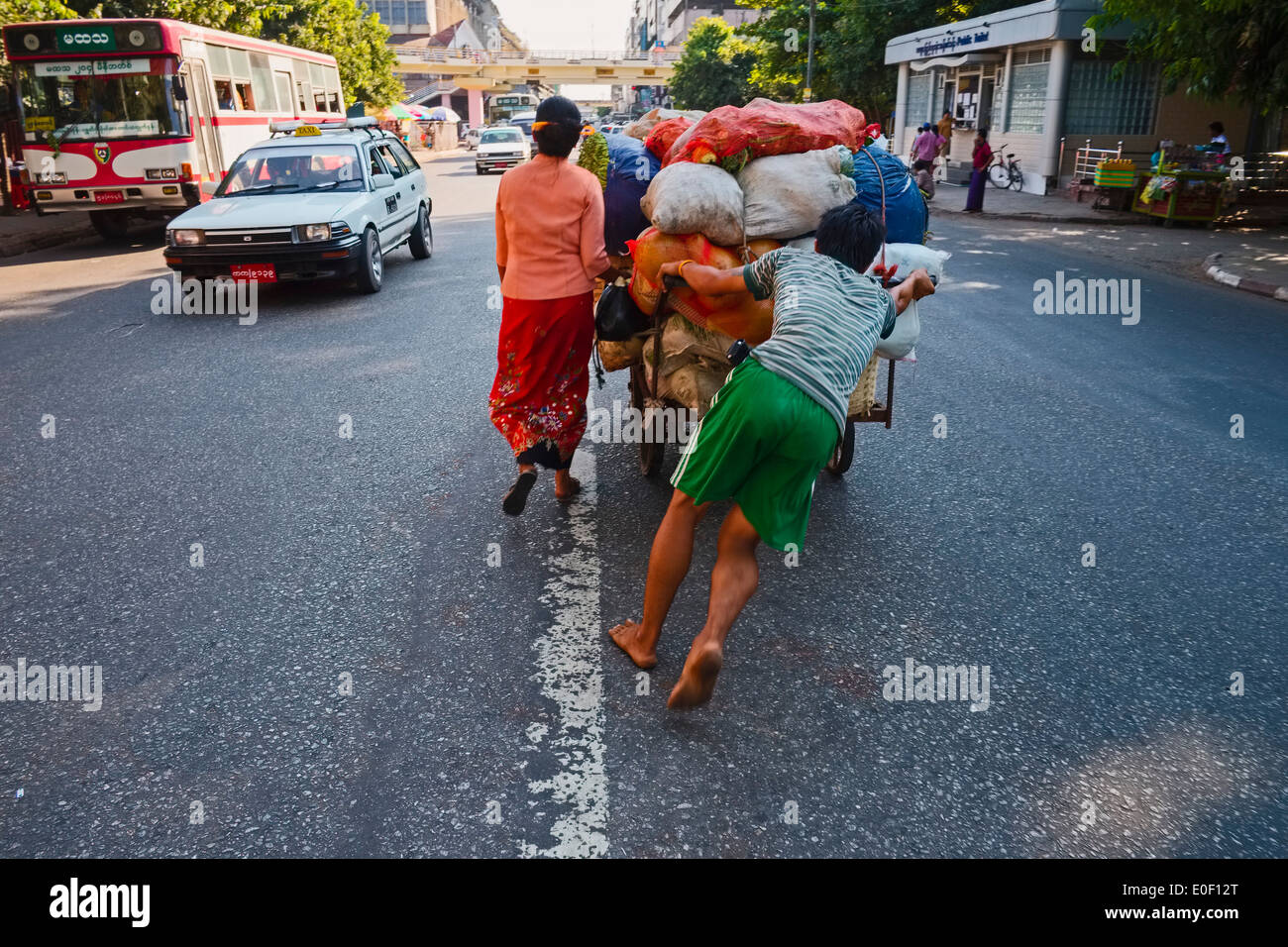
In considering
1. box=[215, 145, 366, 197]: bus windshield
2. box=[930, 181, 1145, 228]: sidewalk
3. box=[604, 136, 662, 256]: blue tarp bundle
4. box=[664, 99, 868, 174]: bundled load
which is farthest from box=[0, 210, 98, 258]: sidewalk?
box=[930, 181, 1145, 228]: sidewalk

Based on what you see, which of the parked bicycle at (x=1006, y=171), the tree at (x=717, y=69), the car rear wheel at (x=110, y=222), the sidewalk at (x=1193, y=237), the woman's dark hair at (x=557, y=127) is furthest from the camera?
the tree at (x=717, y=69)

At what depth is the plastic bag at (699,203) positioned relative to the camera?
4102mm

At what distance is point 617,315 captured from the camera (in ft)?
14.9

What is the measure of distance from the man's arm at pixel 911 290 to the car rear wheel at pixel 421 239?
1052 cm

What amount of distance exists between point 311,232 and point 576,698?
320 inches

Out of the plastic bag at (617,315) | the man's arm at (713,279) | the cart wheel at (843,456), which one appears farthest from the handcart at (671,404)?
the man's arm at (713,279)

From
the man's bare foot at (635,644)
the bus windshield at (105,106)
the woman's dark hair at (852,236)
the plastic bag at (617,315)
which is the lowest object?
the man's bare foot at (635,644)

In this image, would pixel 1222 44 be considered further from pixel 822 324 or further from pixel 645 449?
pixel 822 324

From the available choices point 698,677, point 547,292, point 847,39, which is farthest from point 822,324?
point 847,39

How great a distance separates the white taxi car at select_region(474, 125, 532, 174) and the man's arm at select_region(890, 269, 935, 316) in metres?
31.1

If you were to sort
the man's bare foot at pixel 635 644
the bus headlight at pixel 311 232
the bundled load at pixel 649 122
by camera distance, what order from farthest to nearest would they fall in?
the bus headlight at pixel 311 232 < the bundled load at pixel 649 122 < the man's bare foot at pixel 635 644

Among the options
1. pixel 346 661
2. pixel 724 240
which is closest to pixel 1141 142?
pixel 724 240

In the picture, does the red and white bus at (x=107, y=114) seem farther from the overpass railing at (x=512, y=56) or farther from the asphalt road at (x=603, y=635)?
the overpass railing at (x=512, y=56)

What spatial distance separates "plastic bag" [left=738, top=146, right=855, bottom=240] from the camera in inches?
165
